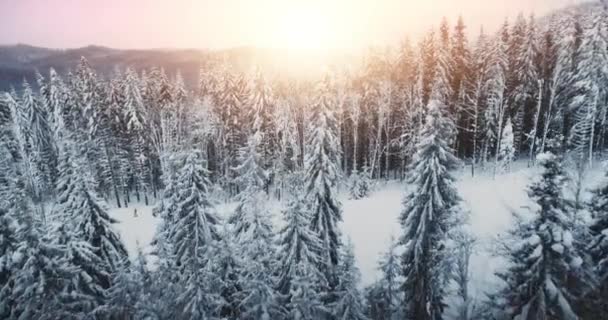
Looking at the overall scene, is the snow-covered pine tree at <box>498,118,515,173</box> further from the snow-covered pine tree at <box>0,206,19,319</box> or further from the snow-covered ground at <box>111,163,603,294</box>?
the snow-covered pine tree at <box>0,206,19,319</box>

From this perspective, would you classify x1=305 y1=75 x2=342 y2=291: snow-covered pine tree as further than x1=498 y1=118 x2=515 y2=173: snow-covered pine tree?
No

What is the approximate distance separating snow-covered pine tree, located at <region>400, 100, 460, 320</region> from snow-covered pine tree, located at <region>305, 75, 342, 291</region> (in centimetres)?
408

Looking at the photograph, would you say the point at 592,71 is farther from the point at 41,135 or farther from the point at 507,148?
the point at 41,135

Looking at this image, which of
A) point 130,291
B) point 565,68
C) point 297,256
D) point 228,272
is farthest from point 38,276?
point 565,68

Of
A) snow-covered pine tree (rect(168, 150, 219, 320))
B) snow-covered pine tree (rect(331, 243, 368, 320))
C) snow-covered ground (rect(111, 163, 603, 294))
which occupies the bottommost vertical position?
snow-covered ground (rect(111, 163, 603, 294))

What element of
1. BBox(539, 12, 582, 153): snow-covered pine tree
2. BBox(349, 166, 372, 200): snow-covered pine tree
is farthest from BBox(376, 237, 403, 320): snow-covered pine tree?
BBox(539, 12, 582, 153): snow-covered pine tree

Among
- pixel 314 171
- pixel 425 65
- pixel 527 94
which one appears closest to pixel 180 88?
pixel 425 65

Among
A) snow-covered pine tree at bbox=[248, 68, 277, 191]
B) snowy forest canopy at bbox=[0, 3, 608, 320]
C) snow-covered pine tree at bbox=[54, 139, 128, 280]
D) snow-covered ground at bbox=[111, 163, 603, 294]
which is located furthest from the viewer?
snow-covered pine tree at bbox=[248, 68, 277, 191]

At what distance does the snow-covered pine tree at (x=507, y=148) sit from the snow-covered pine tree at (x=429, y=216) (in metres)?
25.6

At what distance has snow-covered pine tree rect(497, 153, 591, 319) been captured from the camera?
15.4 metres

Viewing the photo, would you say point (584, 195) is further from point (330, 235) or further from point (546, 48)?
point (330, 235)

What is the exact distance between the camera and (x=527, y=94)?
42.8 meters

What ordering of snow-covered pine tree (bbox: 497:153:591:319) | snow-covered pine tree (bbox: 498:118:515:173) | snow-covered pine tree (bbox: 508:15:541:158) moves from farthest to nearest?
snow-covered pine tree (bbox: 498:118:515:173), snow-covered pine tree (bbox: 508:15:541:158), snow-covered pine tree (bbox: 497:153:591:319)

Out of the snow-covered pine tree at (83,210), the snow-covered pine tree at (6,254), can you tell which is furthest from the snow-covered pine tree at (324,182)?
the snow-covered pine tree at (6,254)
